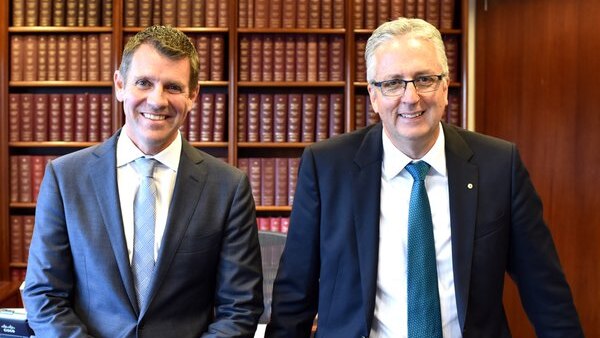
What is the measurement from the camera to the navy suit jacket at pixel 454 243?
5.07ft

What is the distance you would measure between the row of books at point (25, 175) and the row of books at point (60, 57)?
482 millimetres

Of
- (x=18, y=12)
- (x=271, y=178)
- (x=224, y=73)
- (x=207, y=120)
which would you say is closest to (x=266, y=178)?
(x=271, y=178)

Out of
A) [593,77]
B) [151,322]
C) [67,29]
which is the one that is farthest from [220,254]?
[67,29]

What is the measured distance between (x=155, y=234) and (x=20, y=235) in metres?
2.58

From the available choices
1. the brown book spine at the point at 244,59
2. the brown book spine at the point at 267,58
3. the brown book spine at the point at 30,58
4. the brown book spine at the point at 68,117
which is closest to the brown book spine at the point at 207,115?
the brown book spine at the point at 244,59

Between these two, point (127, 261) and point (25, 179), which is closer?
point (127, 261)

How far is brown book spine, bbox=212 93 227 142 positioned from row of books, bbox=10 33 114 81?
0.65m

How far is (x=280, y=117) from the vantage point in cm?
382

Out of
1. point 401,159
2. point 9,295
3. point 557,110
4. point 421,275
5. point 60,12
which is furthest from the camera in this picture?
point 60,12

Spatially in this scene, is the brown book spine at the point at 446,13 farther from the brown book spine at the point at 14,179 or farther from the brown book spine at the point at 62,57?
the brown book spine at the point at 14,179

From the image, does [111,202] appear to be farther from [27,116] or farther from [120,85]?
[27,116]

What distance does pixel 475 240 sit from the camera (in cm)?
154

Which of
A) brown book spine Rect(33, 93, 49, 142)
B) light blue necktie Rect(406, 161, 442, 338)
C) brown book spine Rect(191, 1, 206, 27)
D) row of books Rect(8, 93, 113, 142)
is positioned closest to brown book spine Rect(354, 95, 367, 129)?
brown book spine Rect(191, 1, 206, 27)

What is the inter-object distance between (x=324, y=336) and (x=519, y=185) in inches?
24.3
